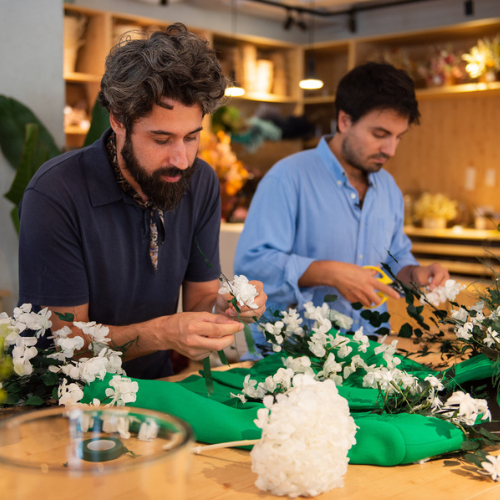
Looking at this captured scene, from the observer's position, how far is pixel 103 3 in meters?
5.19

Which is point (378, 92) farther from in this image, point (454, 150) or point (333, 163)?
point (454, 150)

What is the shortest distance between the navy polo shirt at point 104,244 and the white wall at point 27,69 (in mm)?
1051

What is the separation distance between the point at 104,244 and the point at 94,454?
3.14 feet

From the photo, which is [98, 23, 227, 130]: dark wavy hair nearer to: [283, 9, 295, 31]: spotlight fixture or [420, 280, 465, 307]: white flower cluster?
[420, 280, 465, 307]: white flower cluster

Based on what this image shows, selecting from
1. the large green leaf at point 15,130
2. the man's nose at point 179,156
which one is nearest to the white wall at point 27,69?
the large green leaf at point 15,130

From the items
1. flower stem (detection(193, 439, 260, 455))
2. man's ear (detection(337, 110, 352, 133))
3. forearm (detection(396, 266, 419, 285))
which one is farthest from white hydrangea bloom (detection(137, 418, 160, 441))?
man's ear (detection(337, 110, 352, 133))

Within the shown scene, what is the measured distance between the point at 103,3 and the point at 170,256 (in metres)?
4.26

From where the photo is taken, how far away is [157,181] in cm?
144

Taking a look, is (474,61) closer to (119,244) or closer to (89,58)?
(89,58)

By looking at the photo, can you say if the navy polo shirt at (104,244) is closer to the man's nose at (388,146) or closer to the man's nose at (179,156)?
the man's nose at (179,156)

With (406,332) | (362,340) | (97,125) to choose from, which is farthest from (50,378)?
(97,125)

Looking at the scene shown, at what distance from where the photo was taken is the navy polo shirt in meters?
1.40

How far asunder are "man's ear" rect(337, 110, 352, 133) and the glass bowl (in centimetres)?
191

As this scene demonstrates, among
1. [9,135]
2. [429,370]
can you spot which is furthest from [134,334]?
[9,135]
